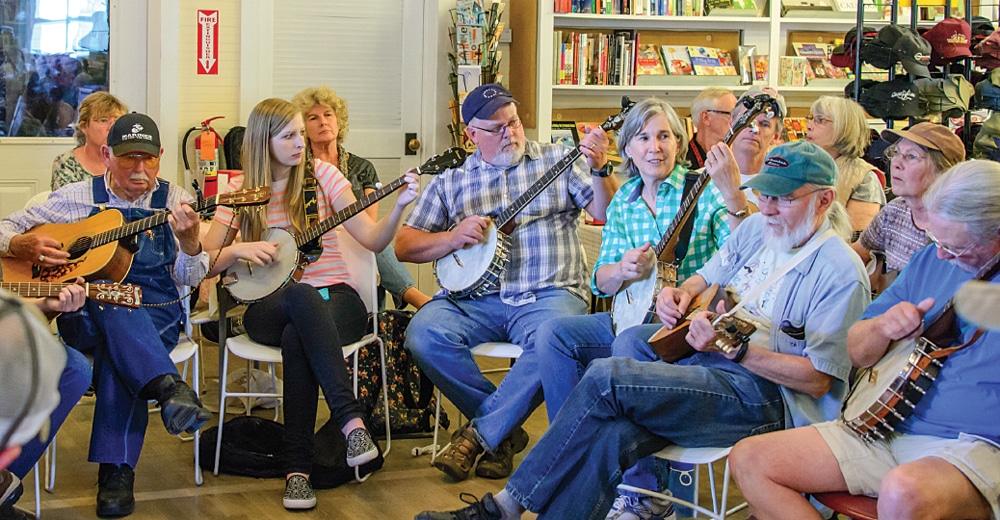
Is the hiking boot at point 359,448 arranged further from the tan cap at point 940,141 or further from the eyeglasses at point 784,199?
the tan cap at point 940,141

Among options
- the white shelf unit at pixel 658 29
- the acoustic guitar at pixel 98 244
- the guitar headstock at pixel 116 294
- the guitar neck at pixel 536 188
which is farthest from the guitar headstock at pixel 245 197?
the white shelf unit at pixel 658 29

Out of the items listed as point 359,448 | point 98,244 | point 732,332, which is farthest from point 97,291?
point 732,332

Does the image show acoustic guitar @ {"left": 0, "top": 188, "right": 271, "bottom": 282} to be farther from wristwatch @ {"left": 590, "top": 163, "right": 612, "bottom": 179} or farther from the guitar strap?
the guitar strap

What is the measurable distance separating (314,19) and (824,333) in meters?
3.85

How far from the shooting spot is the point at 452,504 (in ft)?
10.9

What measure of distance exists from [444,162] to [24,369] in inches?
99.2

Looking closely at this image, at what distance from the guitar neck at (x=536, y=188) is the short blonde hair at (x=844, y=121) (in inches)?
32.4

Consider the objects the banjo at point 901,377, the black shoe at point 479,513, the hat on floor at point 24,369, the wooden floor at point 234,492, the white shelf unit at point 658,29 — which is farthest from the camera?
the white shelf unit at point 658,29

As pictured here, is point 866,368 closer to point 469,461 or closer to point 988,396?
point 988,396

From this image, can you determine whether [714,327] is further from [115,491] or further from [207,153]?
[207,153]

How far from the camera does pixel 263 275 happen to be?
3.51 m

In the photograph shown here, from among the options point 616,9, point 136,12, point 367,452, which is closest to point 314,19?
point 136,12

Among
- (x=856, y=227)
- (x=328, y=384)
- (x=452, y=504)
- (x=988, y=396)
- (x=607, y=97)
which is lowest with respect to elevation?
(x=452, y=504)

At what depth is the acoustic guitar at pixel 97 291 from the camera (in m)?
3.15
